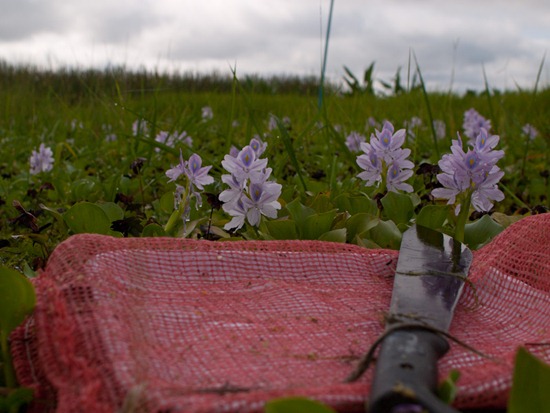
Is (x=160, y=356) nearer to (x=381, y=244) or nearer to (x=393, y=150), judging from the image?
(x=381, y=244)

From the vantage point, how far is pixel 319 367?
3.56 feet

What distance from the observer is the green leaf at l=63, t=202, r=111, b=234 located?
185 centimetres

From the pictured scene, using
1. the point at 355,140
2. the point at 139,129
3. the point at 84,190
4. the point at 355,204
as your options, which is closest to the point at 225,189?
the point at 355,204

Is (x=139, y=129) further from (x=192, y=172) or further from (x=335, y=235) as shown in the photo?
(x=335, y=235)

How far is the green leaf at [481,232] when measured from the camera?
6.66 feet

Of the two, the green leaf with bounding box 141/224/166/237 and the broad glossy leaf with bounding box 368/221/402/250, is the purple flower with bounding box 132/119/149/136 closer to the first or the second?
the green leaf with bounding box 141/224/166/237

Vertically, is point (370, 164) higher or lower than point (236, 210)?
higher

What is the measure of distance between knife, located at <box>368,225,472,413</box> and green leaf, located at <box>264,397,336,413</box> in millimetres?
97

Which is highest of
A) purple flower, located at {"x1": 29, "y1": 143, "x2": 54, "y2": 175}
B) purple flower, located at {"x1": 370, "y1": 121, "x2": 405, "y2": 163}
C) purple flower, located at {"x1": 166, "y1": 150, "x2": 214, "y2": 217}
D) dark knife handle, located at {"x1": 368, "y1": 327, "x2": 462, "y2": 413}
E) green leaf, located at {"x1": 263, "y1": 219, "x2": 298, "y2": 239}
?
purple flower, located at {"x1": 370, "y1": 121, "x2": 405, "y2": 163}

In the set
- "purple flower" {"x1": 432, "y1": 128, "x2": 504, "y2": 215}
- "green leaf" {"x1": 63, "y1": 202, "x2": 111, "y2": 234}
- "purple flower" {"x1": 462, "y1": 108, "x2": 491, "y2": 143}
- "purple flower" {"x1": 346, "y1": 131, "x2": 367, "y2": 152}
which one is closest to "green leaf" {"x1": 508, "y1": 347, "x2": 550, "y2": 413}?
"purple flower" {"x1": 432, "y1": 128, "x2": 504, "y2": 215}

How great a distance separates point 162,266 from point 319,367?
1.60 ft

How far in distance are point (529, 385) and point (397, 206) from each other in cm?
127

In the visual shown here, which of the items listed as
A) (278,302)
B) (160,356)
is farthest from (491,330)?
(160,356)

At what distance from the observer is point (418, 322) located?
3.62ft
